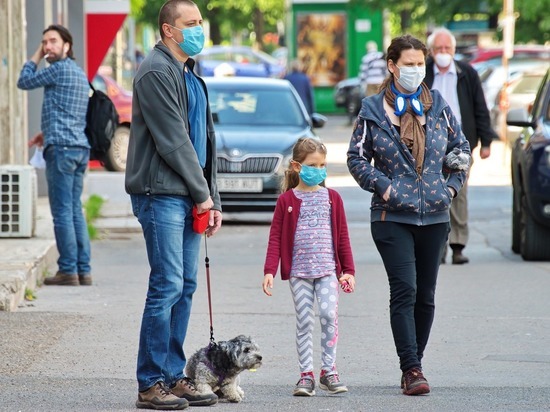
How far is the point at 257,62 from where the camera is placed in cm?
5288

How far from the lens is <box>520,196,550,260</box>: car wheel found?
13.1m

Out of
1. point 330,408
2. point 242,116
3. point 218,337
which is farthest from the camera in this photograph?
point 242,116

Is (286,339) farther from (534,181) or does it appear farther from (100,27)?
(100,27)

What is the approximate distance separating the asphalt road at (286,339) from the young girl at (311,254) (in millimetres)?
217

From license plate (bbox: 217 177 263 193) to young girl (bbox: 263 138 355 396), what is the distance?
903 cm

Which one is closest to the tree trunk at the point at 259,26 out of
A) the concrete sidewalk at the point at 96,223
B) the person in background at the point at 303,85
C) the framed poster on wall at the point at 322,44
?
the framed poster on wall at the point at 322,44

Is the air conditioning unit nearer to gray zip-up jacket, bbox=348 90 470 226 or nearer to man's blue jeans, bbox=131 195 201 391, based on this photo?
gray zip-up jacket, bbox=348 90 470 226

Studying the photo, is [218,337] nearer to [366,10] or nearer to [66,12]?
[66,12]

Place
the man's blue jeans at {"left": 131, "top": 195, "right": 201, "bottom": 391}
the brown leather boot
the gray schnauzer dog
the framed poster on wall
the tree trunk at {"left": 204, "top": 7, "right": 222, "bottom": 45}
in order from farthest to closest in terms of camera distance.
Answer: the tree trunk at {"left": 204, "top": 7, "right": 222, "bottom": 45} → the framed poster on wall → the brown leather boot → the gray schnauzer dog → the man's blue jeans at {"left": 131, "top": 195, "right": 201, "bottom": 391}

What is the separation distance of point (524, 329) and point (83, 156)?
365 centimetres

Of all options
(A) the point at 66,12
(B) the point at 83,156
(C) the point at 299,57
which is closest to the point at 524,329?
(B) the point at 83,156

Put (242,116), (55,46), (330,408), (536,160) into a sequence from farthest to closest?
(242,116), (536,160), (55,46), (330,408)

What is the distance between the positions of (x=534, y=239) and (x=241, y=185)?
4.18 m

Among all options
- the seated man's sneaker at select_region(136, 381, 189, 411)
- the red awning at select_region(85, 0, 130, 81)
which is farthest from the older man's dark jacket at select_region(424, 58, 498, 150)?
the red awning at select_region(85, 0, 130, 81)
